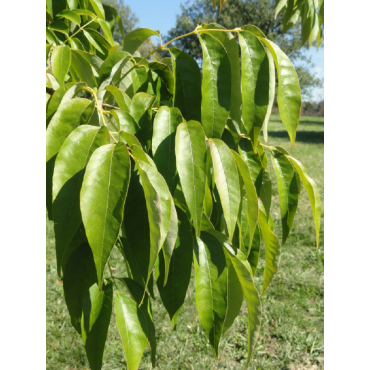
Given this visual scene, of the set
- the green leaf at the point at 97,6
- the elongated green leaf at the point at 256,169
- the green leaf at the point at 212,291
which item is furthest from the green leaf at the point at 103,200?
the green leaf at the point at 97,6

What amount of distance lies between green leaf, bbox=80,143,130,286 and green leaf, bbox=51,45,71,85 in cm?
39

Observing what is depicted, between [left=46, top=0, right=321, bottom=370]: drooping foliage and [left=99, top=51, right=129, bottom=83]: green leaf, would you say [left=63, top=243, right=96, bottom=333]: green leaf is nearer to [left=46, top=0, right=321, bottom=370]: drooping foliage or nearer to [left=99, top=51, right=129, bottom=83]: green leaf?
[left=46, top=0, right=321, bottom=370]: drooping foliage

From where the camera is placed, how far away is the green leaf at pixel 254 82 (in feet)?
1.97

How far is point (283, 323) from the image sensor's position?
243 cm

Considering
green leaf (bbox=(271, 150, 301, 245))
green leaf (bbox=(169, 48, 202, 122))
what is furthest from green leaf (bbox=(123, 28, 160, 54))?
green leaf (bbox=(271, 150, 301, 245))

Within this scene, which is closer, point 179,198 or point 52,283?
point 179,198

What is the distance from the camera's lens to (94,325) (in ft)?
2.00

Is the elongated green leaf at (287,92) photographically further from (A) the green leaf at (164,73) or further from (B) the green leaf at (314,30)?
(B) the green leaf at (314,30)

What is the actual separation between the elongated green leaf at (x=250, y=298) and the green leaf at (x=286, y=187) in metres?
0.20

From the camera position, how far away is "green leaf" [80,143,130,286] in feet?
1.43

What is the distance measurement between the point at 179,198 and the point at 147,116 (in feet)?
0.54

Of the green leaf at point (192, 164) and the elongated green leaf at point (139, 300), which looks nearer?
the green leaf at point (192, 164)
